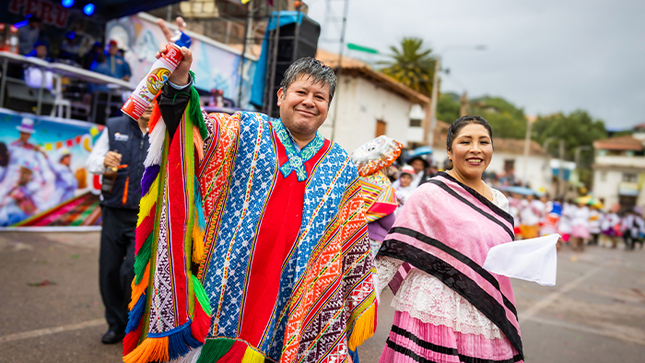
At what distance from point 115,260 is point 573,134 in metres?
71.9

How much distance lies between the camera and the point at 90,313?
15.4 feet

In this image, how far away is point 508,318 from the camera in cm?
263

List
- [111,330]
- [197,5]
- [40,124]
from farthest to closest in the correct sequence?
1. [197,5]
2. [40,124]
3. [111,330]

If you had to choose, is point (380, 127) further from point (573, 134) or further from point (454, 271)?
point (573, 134)

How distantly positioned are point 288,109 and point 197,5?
47.0 feet

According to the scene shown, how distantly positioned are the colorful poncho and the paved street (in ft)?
4.77

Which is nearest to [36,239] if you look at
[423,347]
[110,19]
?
[110,19]

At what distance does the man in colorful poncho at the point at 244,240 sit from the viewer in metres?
2.13

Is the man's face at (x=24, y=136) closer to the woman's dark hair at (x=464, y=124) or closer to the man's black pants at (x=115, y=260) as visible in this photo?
the man's black pants at (x=115, y=260)

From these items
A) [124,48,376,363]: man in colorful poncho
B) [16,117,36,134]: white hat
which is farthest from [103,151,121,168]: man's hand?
[16,117,36,134]: white hat

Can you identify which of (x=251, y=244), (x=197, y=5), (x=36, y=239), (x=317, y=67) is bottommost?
(x=36, y=239)

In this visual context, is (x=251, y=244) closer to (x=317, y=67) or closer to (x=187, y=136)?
(x=187, y=136)

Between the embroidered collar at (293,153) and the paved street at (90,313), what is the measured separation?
1.86 meters

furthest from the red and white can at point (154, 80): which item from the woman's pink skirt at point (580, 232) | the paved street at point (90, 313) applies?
the woman's pink skirt at point (580, 232)
